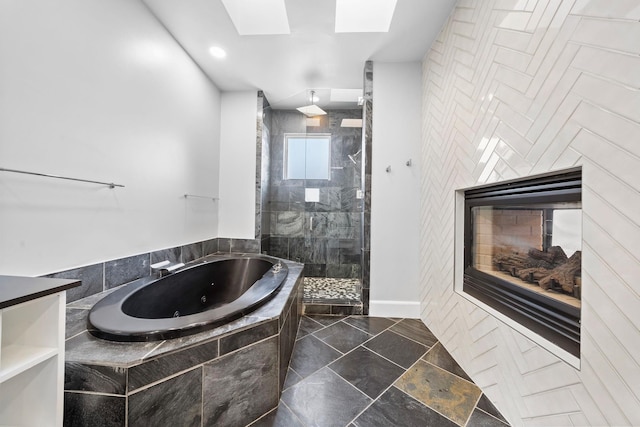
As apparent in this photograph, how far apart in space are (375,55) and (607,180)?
82.1 inches

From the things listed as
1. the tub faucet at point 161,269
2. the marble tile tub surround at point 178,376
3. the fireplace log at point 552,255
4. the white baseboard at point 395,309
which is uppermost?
the fireplace log at point 552,255

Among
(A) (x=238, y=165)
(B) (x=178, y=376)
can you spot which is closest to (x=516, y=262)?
(B) (x=178, y=376)

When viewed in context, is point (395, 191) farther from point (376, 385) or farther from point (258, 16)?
point (258, 16)

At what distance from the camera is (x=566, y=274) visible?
1053mm

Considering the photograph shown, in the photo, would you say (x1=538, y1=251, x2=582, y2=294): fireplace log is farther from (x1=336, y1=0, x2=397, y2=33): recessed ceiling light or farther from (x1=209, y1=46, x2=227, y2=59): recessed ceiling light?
(x1=209, y1=46, x2=227, y2=59): recessed ceiling light

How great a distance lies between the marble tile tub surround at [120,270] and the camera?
4.29 ft

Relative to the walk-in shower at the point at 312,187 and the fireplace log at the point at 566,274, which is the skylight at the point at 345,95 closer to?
the walk-in shower at the point at 312,187

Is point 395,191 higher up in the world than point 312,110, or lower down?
lower down

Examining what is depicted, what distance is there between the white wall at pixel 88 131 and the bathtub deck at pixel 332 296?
145 centimetres

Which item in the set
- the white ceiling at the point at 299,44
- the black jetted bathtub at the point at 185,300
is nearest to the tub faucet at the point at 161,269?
the black jetted bathtub at the point at 185,300

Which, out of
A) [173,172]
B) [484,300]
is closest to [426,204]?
[484,300]

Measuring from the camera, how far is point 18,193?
105 cm

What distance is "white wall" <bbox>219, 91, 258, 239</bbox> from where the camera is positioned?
2912 mm

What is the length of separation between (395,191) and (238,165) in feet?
6.45
